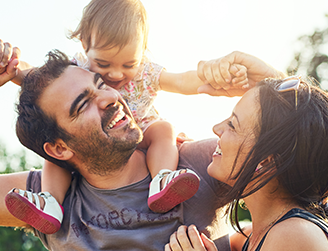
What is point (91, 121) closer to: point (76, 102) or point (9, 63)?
point (76, 102)

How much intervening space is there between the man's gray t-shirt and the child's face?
0.81 meters

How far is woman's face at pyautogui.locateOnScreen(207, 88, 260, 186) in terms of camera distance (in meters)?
2.00

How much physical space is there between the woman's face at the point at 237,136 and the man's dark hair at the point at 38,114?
1.07m

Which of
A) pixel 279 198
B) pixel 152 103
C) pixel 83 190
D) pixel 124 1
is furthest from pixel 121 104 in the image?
pixel 279 198

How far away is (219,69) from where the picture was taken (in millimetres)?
2273

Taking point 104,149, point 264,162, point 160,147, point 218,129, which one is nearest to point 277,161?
point 264,162

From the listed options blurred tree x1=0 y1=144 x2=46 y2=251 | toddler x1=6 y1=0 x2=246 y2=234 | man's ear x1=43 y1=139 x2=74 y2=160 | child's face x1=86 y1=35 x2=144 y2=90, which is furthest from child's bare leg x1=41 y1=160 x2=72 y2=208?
blurred tree x1=0 y1=144 x2=46 y2=251

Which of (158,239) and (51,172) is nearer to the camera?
(158,239)

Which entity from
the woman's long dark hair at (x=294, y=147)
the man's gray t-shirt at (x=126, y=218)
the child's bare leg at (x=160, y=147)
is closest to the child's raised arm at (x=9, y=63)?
the man's gray t-shirt at (x=126, y=218)

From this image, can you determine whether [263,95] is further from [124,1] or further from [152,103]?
[124,1]

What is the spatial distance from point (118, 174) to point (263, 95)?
3.77 ft

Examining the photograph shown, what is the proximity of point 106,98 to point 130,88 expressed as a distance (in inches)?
20.1

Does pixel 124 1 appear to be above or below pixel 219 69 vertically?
above

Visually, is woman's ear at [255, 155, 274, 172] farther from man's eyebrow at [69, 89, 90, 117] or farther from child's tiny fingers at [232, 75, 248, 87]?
man's eyebrow at [69, 89, 90, 117]
